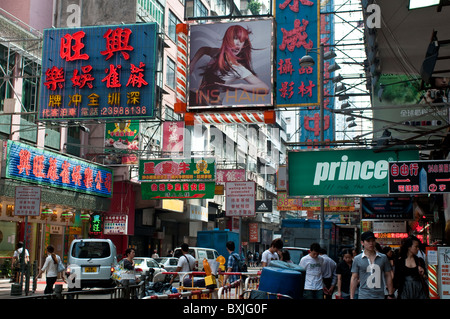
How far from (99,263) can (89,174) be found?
9.96 metres

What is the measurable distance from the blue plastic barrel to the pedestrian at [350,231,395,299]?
0.89m

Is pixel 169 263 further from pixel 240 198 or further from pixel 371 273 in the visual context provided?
pixel 371 273

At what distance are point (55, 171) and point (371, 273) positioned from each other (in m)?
20.7

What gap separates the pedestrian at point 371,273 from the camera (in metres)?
9.86

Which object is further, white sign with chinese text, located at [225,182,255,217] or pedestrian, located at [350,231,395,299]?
white sign with chinese text, located at [225,182,255,217]

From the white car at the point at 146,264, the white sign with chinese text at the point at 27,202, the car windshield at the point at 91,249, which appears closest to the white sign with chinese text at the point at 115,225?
the white car at the point at 146,264

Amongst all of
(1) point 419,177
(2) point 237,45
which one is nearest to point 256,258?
(2) point 237,45

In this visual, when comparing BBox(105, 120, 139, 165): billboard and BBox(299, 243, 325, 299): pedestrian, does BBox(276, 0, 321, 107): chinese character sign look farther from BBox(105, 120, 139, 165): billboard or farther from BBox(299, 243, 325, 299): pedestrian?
BBox(105, 120, 139, 165): billboard

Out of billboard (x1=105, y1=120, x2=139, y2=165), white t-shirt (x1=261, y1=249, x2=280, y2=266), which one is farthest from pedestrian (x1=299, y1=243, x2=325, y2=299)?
billboard (x1=105, y1=120, x2=139, y2=165)

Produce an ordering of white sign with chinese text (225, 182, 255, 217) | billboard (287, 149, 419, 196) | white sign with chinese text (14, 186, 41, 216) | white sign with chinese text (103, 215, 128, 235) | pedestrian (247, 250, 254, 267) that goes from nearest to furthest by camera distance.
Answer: billboard (287, 149, 419, 196)
white sign with chinese text (14, 186, 41, 216)
white sign with chinese text (225, 182, 255, 217)
white sign with chinese text (103, 215, 128, 235)
pedestrian (247, 250, 254, 267)

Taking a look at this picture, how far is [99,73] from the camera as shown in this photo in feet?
72.8

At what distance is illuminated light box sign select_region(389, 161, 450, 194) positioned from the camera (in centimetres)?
1512

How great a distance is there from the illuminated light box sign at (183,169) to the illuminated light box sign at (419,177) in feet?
48.4
